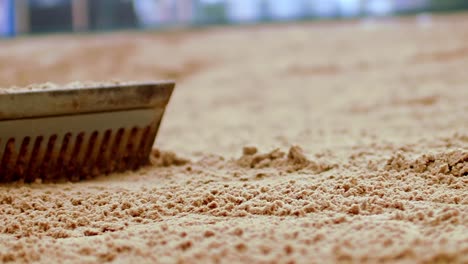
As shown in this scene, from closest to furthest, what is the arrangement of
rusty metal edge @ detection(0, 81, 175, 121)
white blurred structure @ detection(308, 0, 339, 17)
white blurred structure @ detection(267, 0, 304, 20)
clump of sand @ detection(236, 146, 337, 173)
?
1. rusty metal edge @ detection(0, 81, 175, 121)
2. clump of sand @ detection(236, 146, 337, 173)
3. white blurred structure @ detection(308, 0, 339, 17)
4. white blurred structure @ detection(267, 0, 304, 20)

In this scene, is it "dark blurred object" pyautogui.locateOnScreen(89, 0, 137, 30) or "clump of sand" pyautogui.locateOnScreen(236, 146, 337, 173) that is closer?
"clump of sand" pyautogui.locateOnScreen(236, 146, 337, 173)

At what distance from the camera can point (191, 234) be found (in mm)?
1316

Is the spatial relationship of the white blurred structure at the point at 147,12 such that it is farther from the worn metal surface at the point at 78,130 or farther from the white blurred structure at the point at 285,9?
the worn metal surface at the point at 78,130

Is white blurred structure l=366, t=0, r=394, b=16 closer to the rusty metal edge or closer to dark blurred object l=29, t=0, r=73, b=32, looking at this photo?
dark blurred object l=29, t=0, r=73, b=32

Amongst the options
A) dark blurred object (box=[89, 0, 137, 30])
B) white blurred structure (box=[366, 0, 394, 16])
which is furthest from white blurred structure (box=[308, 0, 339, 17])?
dark blurred object (box=[89, 0, 137, 30])

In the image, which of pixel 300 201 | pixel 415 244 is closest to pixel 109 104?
pixel 300 201

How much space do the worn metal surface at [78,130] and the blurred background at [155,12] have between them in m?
6.89

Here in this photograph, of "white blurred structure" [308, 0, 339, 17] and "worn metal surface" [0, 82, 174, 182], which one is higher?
"worn metal surface" [0, 82, 174, 182]

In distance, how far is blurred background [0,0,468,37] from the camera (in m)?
8.83

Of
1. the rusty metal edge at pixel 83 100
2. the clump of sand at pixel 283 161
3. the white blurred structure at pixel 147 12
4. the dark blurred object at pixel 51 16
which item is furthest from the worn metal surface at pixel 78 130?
the dark blurred object at pixel 51 16

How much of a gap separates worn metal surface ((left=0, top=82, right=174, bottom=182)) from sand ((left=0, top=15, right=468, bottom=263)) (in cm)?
8

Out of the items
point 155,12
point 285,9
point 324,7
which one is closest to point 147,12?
point 155,12

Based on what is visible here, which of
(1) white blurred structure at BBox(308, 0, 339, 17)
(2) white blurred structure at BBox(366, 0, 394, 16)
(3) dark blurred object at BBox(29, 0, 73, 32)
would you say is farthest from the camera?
(3) dark blurred object at BBox(29, 0, 73, 32)

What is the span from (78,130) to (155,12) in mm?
7634
